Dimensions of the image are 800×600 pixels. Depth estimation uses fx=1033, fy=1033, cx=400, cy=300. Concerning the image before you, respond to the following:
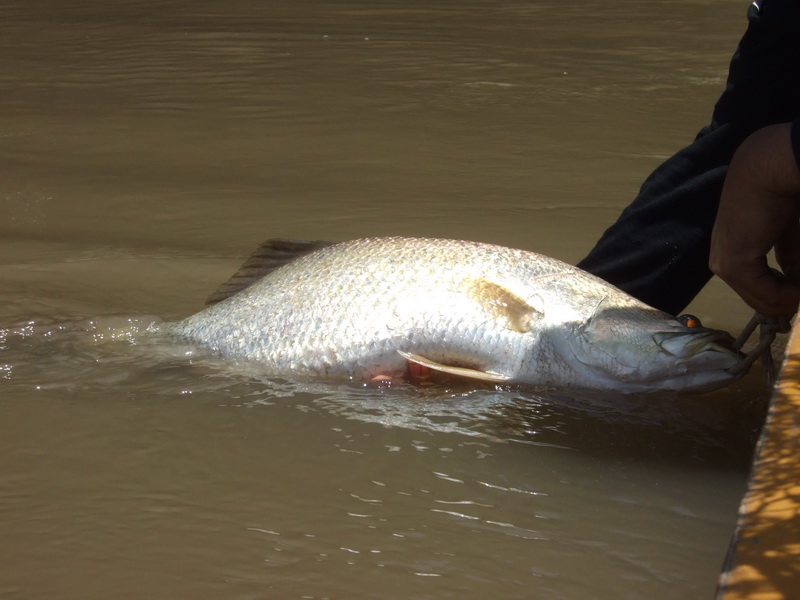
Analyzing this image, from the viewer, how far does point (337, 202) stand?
5.96 meters

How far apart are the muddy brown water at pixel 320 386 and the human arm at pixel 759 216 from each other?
0.57m

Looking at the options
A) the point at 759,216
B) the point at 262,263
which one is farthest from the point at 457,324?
the point at 759,216

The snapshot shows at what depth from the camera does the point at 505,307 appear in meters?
3.47

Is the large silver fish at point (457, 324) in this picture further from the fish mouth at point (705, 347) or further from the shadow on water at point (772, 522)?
the shadow on water at point (772, 522)

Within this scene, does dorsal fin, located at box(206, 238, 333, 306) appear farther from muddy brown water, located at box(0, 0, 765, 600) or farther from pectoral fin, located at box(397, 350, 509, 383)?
pectoral fin, located at box(397, 350, 509, 383)

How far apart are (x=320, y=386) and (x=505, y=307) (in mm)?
707

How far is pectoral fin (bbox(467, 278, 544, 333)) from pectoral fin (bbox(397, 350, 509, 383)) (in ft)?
0.56

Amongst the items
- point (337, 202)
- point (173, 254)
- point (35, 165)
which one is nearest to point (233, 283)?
point (173, 254)

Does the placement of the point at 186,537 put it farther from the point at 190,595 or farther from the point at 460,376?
the point at 460,376

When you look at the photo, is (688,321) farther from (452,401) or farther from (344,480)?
(344,480)

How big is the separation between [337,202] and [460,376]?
8.50ft

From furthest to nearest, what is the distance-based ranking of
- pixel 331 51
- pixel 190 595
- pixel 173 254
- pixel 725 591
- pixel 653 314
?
pixel 331 51
pixel 173 254
pixel 653 314
pixel 190 595
pixel 725 591

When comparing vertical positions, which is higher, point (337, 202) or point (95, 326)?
point (337, 202)

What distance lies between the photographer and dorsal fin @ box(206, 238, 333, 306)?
393cm
